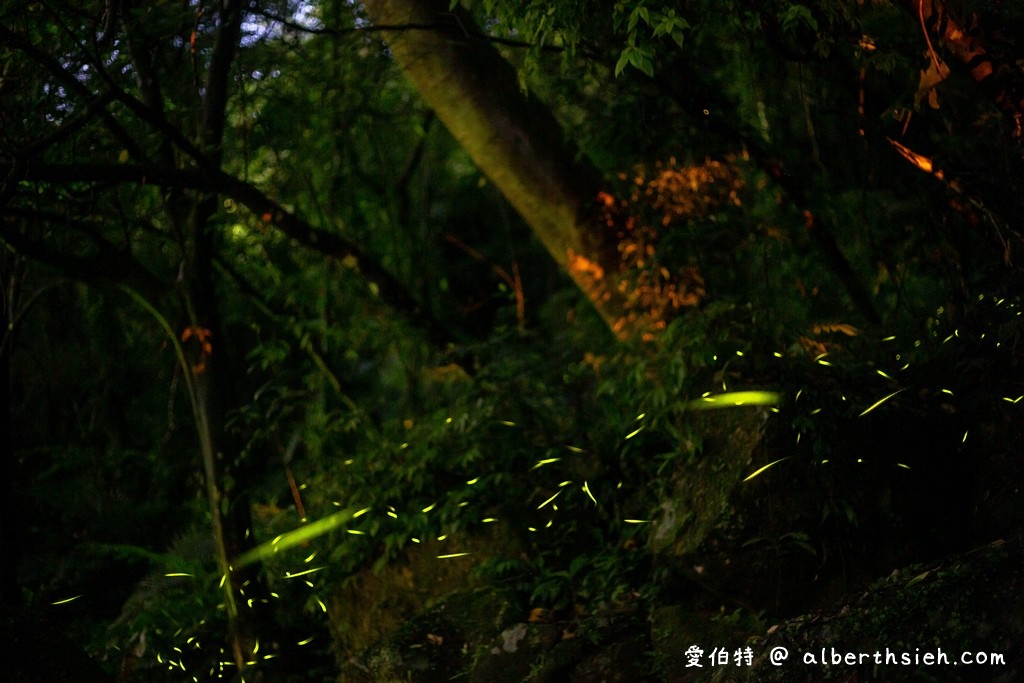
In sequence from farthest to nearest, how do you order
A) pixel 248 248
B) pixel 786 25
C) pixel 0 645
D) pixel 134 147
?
pixel 248 248 → pixel 134 147 → pixel 786 25 → pixel 0 645

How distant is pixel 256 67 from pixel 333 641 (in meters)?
4.38

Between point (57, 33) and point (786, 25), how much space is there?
13.5 feet

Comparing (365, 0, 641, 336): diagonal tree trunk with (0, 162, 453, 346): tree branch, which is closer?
(0, 162, 453, 346): tree branch

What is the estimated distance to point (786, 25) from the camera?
427 cm

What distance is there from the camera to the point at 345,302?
7535 millimetres

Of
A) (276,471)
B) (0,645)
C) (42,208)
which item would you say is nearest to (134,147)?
(42,208)

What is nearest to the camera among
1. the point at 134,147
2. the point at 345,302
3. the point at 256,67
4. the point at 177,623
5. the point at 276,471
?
the point at 134,147

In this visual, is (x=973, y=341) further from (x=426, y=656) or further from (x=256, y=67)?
(x=256, y=67)

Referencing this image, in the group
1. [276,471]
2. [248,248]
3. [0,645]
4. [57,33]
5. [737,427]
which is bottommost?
[737,427]

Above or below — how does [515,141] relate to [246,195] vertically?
below

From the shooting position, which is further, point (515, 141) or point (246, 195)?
point (515, 141)

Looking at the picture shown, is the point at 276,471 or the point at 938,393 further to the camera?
the point at 276,471

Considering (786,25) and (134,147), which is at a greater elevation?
(134,147)

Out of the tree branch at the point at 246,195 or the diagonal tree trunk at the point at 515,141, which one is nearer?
the tree branch at the point at 246,195
